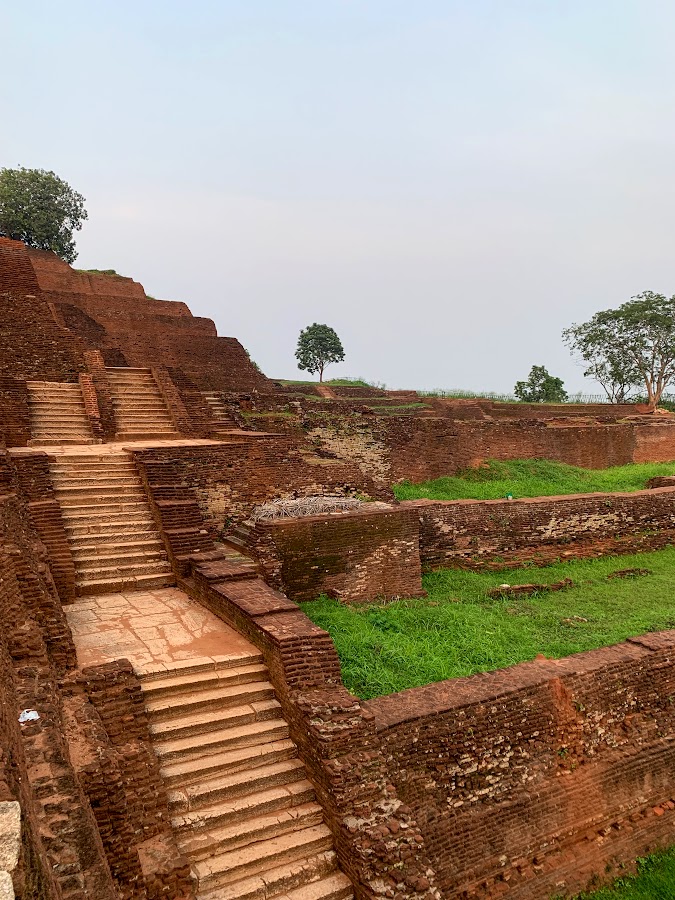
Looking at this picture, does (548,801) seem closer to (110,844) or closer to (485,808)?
(485,808)

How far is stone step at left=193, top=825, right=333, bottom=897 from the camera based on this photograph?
372cm

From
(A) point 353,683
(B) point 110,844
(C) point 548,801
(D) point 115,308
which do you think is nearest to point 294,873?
(B) point 110,844

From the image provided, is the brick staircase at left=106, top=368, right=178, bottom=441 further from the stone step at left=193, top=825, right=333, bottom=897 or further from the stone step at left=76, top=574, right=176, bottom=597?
the stone step at left=193, top=825, right=333, bottom=897

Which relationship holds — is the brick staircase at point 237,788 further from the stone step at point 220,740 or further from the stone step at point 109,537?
the stone step at point 109,537

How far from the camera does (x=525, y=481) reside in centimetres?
1327

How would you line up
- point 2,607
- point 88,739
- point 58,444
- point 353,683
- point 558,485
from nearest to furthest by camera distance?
point 88,739 < point 2,607 < point 353,683 < point 58,444 < point 558,485

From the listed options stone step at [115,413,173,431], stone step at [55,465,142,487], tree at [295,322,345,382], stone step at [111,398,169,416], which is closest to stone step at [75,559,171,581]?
stone step at [55,465,142,487]

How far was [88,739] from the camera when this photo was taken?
366 centimetres

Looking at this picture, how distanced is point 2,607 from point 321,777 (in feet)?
7.67

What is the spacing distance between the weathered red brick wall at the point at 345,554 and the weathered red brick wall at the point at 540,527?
1.77ft

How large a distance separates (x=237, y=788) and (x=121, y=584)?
2.90 metres

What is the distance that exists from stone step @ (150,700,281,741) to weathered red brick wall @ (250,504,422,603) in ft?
7.02

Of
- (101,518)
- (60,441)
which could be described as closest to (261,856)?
(101,518)

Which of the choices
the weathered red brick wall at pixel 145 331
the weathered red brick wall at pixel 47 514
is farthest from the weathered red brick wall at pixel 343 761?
the weathered red brick wall at pixel 145 331
